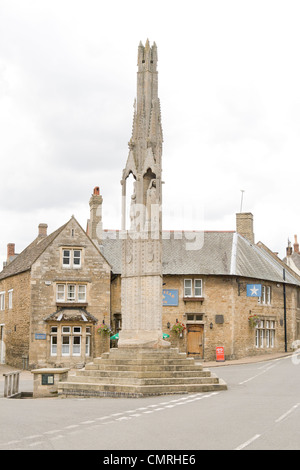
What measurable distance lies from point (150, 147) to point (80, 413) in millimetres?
10438

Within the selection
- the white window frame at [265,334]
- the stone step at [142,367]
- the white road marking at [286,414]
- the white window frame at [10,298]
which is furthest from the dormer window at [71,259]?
the white road marking at [286,414]

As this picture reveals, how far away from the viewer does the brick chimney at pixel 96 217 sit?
40.7 meters

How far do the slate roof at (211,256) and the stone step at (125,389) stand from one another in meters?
19.9

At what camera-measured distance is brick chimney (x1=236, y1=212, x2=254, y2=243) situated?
45500 millimetres

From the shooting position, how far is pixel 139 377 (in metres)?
17.7

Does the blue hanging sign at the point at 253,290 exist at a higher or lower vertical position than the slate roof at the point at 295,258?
lower

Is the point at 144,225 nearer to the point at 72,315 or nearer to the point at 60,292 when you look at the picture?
the point at 72,315

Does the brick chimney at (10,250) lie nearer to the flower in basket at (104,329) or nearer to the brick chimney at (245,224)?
the flower in basket at (104,329)

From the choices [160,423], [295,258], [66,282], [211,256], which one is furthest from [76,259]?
[295,258]

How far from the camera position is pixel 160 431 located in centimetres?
1041

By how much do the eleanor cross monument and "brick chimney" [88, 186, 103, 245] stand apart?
19.7m

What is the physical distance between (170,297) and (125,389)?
68.4ft

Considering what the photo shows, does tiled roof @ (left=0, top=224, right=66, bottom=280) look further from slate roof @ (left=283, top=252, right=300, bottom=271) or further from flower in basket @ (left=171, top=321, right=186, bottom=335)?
Answer: slate roof @ (left=283, top=252, right=300, bottom=271)
